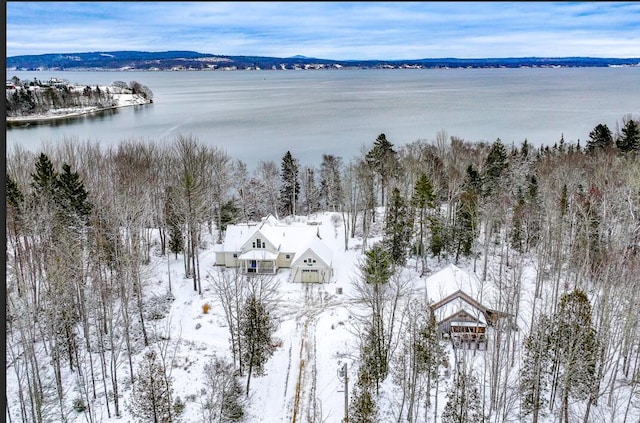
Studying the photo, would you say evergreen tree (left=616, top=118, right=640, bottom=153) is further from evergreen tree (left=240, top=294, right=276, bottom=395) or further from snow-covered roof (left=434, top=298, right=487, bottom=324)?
evergreen tree (left=240, top=294, right=276, bottom=395)

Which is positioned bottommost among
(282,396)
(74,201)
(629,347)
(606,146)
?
(282,396)

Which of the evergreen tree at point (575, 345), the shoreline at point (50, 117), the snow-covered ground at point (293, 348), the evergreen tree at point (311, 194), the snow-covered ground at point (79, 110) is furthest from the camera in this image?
the snow-covered ground at point (79, 110)

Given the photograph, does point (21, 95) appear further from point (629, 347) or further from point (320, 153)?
point (629, 347)

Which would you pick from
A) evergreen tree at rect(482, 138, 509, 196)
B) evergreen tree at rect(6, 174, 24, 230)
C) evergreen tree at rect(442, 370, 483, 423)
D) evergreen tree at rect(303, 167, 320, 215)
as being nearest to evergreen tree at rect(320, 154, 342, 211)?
evergreen tree at rect(303, 167, 320, 215)

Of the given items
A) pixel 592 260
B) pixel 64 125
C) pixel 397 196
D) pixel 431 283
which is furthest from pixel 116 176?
pixel 64 125

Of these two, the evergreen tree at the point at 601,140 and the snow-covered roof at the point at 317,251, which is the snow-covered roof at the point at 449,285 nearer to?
the snow-covered roof at the point at 317,251

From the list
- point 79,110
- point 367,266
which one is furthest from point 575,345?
point 79,110

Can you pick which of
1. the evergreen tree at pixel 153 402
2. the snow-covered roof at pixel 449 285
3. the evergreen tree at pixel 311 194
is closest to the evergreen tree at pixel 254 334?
the evergreen tree at pixel 153 402
